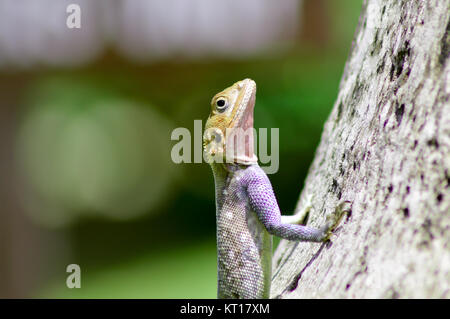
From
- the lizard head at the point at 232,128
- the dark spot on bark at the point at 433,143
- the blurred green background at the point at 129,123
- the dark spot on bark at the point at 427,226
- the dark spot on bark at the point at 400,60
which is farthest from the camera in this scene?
the blurred green background at the point at 129,123

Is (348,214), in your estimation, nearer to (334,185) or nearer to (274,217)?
(334,185)

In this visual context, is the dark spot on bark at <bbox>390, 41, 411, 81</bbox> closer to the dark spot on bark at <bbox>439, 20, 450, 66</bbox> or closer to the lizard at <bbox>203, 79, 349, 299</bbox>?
the dark spot on bark at <bbox>439, 20, 450, 66</bbox>

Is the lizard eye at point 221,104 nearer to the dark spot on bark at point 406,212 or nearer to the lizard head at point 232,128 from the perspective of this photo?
the lizard head at point 232,128

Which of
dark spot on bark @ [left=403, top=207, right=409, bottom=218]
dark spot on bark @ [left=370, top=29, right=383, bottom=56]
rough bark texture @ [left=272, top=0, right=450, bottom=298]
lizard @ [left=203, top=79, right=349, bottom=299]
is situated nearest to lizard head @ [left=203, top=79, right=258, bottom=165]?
lizard @ [left=203, top=79, right=349, bottom=299]

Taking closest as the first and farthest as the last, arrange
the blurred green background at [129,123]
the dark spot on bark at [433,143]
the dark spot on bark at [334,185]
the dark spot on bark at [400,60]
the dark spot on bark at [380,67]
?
the dark spot on bark at [433,143] < the dark spot on bark at [400,60] < the dark spot on bark at [380,67] < the dark spot on bark at [334,185] < the blurred green background at [129,123]

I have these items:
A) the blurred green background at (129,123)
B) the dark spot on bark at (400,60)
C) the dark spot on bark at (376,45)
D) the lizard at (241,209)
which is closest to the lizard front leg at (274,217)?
the lizard at (241,209)

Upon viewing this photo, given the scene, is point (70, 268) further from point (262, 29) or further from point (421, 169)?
point (421, 169)
